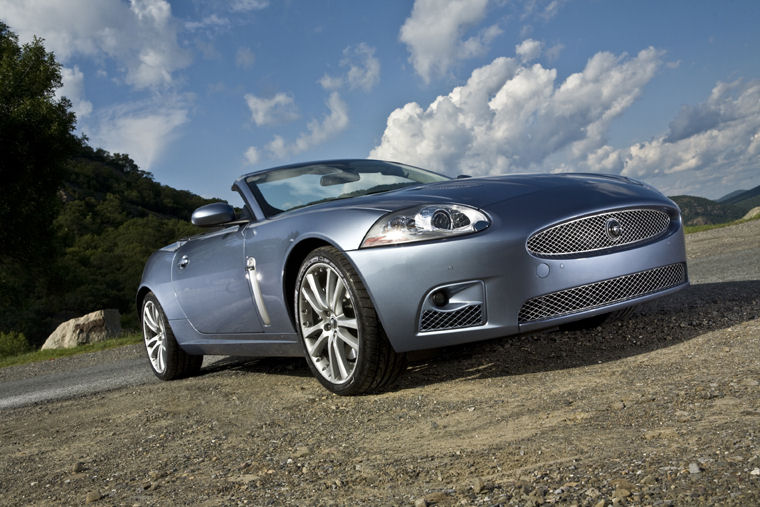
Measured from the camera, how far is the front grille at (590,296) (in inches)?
126

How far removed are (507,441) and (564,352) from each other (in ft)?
5.26

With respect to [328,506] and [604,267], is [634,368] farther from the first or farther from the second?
[328,506]

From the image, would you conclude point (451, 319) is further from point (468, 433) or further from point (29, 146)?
point (29, 146)

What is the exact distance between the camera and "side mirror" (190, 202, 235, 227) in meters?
4.27

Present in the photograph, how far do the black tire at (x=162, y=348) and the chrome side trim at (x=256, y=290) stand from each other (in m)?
1.51

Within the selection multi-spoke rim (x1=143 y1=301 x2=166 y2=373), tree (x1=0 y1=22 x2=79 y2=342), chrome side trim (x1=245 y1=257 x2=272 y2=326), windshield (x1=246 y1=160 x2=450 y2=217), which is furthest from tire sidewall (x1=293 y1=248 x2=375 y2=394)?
tree (x1=0 y1=22 x2=79 y2=342)

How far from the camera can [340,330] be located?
3.54m

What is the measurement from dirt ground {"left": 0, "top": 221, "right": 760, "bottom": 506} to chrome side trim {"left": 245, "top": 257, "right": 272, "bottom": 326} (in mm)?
460

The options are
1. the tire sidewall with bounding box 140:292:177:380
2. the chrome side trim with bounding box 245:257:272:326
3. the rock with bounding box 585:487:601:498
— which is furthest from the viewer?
the tire sidewall with bounding box 140:292:177:380

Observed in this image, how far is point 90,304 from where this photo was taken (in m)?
37.4

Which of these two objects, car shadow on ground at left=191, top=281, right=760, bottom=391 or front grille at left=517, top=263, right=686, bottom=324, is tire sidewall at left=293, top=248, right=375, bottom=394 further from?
front grille at left=517, top=263, right=686, bottom=324

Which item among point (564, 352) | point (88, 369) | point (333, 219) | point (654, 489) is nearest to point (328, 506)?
point (654, 489)

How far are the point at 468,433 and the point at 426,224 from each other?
1.04 meters

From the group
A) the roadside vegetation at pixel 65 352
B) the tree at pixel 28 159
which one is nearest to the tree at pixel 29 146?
the tree at pixel 28 159
